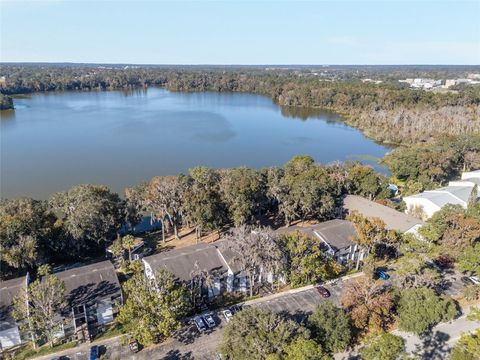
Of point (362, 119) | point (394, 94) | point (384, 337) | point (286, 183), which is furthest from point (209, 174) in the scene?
point (394, 94)

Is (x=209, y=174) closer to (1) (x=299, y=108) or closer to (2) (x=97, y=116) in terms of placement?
(2) (x=97, y=116)

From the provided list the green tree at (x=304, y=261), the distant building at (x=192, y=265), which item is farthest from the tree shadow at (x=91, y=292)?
the green tree at (x=304, y=261)

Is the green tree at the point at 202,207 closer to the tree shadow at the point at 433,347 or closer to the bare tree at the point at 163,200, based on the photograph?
the bare tree at the point at 163,200

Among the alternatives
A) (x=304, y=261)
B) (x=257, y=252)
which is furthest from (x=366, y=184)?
(x=257, y=252)

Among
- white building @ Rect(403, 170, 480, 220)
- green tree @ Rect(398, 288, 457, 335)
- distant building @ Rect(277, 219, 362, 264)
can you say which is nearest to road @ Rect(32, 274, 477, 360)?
green tree @ Rect(398, 288, 457, 335)

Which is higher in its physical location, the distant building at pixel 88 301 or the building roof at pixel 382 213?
the building roof at pixel 382 213

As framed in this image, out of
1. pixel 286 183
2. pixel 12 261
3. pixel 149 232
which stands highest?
pixel 286 183

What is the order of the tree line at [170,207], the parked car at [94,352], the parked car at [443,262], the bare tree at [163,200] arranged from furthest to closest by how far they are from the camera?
the bare tree at [163,200] < the parked car at [443,262] < the tree line at [170,207] < the parked car at [94,352]
